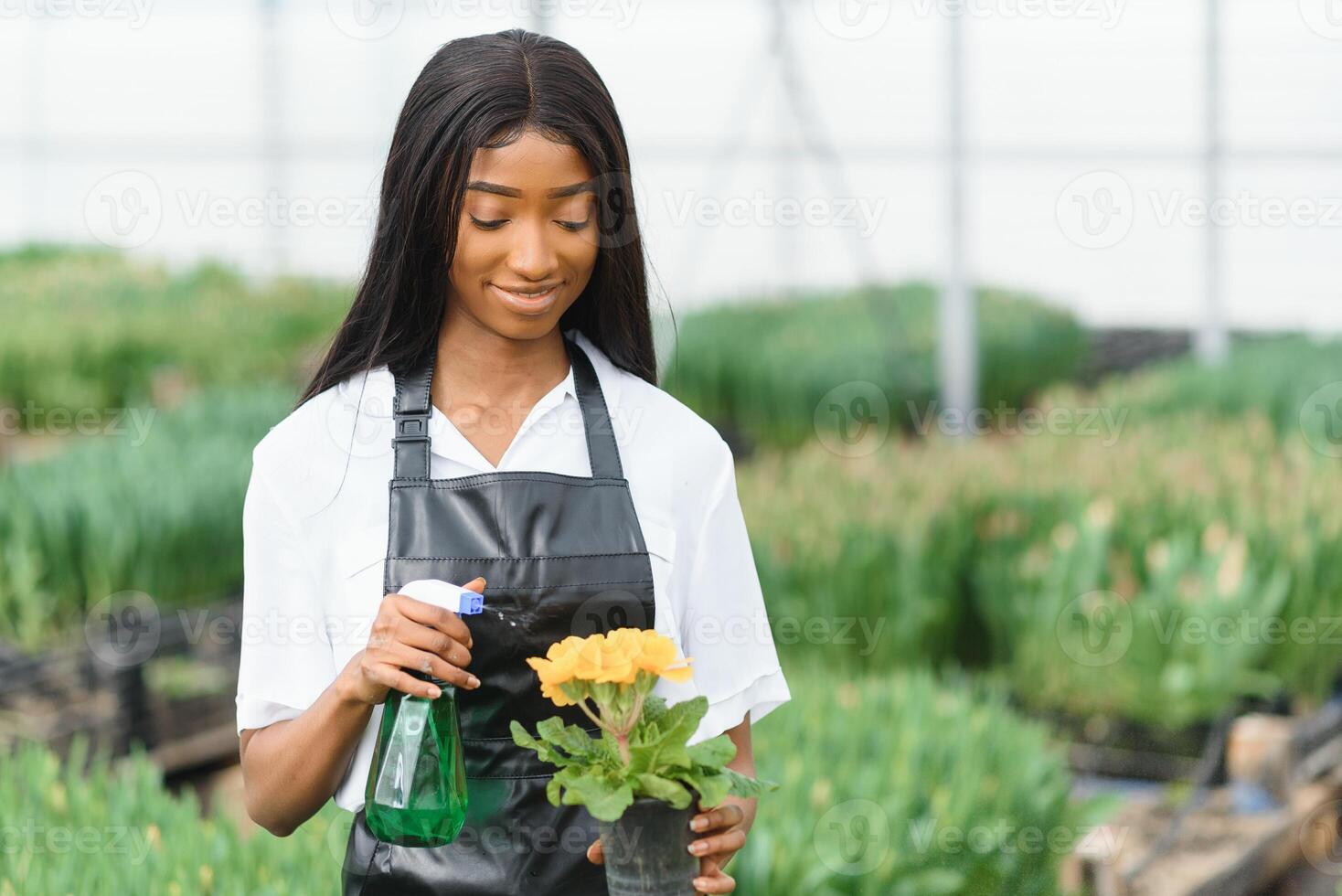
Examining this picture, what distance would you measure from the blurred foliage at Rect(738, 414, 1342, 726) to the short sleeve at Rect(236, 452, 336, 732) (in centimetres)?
271

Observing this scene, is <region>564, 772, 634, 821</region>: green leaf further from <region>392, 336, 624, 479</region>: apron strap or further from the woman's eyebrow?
the woman's eyebrow

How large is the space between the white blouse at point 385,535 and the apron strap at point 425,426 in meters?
0.01

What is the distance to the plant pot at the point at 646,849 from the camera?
45.3 inches

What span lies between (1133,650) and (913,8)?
3.50 meters

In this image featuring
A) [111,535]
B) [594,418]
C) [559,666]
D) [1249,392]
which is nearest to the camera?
[559,666]

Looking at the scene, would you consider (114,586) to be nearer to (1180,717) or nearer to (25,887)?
(25,887)

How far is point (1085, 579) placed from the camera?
4.06 metres

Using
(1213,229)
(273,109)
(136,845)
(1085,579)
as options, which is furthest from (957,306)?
(136,845)

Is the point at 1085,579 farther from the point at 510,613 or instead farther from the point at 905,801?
the point at 510,613

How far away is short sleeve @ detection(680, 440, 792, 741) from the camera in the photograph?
1.49 metres

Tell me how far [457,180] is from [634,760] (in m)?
0.55

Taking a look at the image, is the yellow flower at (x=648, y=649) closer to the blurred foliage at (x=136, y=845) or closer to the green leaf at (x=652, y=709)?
the green leaf at (x=652, y=709)

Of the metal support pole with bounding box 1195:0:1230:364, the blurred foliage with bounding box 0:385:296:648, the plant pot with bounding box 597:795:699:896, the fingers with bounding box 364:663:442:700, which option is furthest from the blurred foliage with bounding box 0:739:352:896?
the metal support pole with bounding box 1195:0:1230:364

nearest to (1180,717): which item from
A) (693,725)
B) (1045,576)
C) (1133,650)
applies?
(1133,650)
